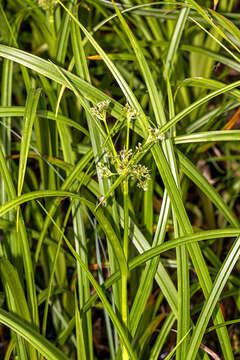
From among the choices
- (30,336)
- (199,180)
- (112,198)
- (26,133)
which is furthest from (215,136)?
(30,336)

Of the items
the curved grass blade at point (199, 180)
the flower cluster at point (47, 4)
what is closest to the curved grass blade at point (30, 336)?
the curved grass blade at point (199, 180)

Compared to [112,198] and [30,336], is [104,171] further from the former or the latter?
[30,336]

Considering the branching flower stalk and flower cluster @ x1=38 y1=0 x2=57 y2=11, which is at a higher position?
flower cluster @ x1=38 y1=0 x2=57 y2=11

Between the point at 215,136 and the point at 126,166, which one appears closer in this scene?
the point at 126,166

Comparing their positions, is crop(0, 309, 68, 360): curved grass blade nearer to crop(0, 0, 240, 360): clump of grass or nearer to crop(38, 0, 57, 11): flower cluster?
crop(0, 0, 240, 360): clump of grass

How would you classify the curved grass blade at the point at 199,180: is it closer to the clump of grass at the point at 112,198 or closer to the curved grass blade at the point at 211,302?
the clump of grass at the point at 112,198

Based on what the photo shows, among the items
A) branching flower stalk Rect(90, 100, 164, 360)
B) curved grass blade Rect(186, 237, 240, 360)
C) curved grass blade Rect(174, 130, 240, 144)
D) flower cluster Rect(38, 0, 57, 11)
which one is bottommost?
curved grass blade Rect(186, 237, 240, 360)

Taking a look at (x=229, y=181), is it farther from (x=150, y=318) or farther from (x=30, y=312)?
(x=30, y=312)

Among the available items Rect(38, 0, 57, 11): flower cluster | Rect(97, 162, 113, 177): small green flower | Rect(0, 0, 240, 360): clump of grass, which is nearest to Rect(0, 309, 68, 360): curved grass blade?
Rect(0, 0, 240, 360): clump of grass

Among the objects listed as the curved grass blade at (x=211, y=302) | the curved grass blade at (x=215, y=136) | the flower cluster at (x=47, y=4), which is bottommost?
the curved grass blade at (x=211, y=302)

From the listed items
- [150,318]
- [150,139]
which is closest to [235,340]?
[150,318]

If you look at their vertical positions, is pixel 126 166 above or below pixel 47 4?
below
